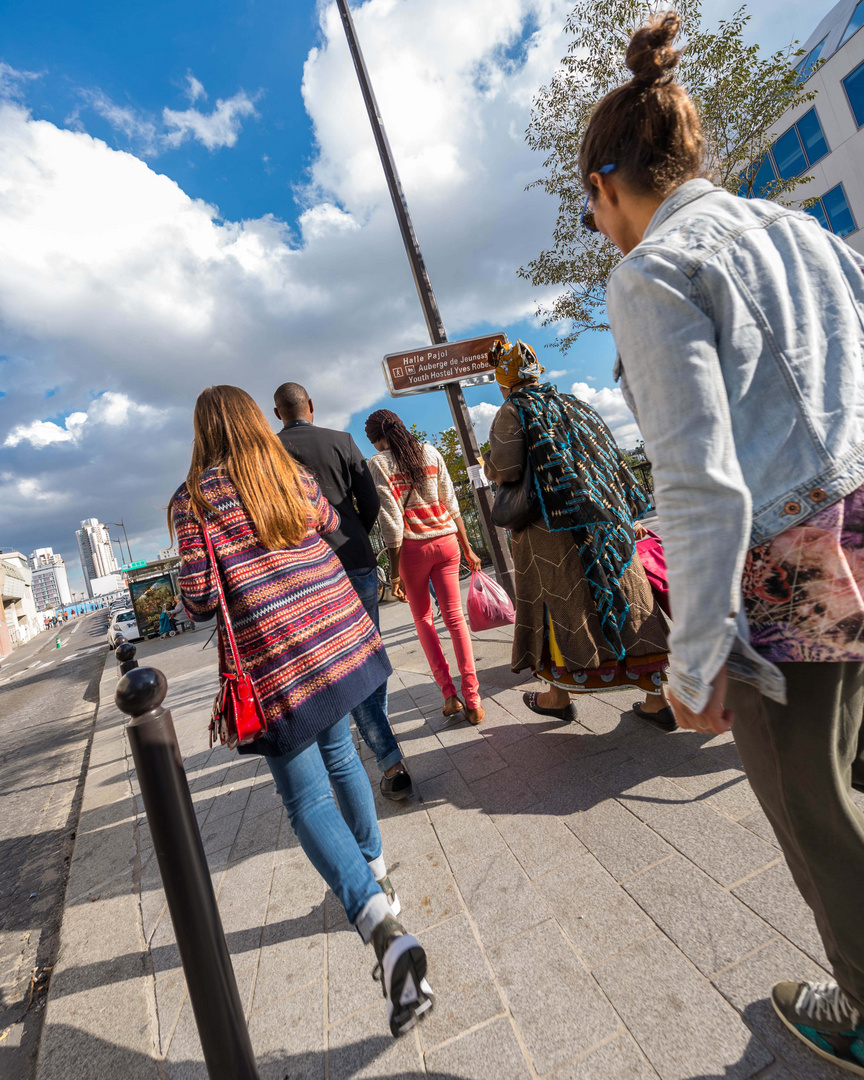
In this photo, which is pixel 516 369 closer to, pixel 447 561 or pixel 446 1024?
pixel 447 561

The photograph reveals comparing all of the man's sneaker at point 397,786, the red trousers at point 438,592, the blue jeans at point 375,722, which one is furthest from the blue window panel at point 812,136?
the man's sneaker at point 397,786

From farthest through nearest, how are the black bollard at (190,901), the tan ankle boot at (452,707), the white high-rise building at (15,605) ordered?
the white high-rise building at (15,605) < the tan ankle boot at (452,707) < the black bollard at (190,901)

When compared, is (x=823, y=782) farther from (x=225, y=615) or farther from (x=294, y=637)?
(x=225, y=615)

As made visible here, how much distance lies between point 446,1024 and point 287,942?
31.0 inches

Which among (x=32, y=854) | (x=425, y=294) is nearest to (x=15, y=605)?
(x=32, y=854)

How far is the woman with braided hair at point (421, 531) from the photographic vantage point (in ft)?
11.0

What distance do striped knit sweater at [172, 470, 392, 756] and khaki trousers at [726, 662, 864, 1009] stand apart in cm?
117

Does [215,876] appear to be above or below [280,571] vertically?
below

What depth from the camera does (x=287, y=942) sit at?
206 centimetres

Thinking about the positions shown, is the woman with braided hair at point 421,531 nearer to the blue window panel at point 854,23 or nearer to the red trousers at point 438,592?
the red trousers at point 438,592

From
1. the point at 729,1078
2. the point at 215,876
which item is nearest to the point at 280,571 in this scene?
the point at 729,1078

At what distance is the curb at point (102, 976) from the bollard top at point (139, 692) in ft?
3.93

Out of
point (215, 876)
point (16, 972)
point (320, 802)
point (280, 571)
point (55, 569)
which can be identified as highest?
point (55, 569)

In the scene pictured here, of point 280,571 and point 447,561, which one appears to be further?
point 447,561
